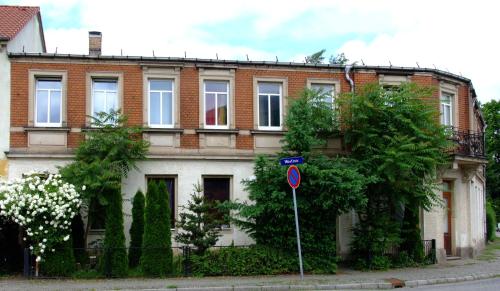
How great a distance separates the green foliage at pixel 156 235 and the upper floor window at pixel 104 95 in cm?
381

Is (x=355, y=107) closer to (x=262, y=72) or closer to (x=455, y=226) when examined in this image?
(x=262, y=72)

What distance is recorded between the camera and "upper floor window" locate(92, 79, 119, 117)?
2139 cm

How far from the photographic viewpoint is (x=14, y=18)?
2267 centimetres

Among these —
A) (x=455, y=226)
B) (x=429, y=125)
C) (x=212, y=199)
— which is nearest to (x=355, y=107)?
(x=429, y=125)

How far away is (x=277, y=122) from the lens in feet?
73.3

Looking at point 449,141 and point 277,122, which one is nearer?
point 449,141

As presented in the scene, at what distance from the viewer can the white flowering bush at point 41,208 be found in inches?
675

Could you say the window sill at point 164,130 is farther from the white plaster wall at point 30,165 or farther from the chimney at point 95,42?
the chimney at point 95,42

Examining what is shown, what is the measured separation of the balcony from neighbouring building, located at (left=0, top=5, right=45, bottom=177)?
1515 cm

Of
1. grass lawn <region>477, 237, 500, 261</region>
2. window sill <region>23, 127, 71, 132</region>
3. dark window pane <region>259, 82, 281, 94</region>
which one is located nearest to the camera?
window sill <region>23, 127, 71, 132</region>

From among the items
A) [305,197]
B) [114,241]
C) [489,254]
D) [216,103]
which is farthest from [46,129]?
[489,254]

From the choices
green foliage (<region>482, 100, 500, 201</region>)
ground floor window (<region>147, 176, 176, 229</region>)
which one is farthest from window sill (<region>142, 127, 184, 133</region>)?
green foliage (<region>482, 100, 500, 201</region>)

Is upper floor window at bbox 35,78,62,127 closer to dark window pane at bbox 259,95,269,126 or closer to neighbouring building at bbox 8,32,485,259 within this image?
neighbouring building at bbox 8,32,485,259

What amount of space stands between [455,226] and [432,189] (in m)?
4.35
